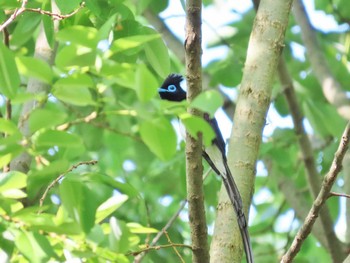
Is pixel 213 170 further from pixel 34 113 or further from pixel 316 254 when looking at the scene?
pixel 316 254

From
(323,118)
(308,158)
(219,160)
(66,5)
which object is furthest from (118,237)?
(323,118)

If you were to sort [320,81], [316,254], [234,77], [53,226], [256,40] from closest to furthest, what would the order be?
[53,226] → [256,40] → [234,77] → [320,81] → [316,254]

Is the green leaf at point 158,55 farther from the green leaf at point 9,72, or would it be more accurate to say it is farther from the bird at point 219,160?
the green leaf at point 9,72

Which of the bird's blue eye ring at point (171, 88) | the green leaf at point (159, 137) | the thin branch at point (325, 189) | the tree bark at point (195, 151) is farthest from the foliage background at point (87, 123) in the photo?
the thin branch at point (325, 189)

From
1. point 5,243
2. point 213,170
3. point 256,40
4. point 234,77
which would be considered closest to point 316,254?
point 234,77

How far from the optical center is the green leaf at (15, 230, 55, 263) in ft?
7.38

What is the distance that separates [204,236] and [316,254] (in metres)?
4.11

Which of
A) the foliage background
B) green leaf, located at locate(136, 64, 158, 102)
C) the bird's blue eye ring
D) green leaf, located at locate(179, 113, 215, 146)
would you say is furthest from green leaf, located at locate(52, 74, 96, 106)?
the bird's blue eye ring

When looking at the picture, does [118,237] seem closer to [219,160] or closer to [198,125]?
[198,125]

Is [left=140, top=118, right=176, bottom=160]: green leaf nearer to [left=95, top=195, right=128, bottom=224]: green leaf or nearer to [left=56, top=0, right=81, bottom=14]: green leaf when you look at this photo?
[left=95, top=195, right=128, bottom=224]: green leaf

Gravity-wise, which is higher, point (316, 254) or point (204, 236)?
point (204, 236)

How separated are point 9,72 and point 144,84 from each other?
49 centimetres

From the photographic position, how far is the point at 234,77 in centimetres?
528

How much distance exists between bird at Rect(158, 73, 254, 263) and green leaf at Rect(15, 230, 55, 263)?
61 cm
